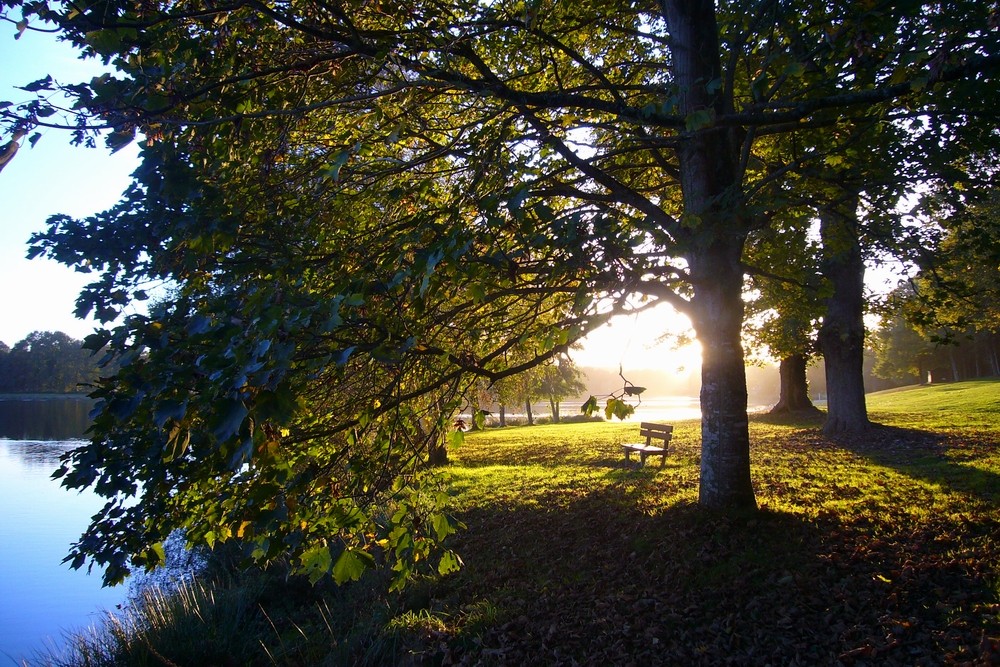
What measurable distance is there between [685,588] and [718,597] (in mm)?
351

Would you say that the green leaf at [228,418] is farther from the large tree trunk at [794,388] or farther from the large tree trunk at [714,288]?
the large tree trunk at [794,388]

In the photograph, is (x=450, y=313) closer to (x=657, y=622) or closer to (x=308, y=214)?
(x=308, y=214)

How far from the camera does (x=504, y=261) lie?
4172mm

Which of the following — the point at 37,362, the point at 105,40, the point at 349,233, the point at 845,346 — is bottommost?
the point at 845,346

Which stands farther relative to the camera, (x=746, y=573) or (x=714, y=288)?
(x=714, y=288)

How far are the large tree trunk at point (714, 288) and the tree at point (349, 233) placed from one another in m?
0.03

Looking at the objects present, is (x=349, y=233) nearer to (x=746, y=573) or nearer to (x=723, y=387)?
(x=723, y=387)

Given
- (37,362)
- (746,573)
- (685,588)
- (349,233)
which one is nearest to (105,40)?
(349,233)

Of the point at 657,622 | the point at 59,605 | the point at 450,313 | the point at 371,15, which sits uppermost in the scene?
the point at 371,15

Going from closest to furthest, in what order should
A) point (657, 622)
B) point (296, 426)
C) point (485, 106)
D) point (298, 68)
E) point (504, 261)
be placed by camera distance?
1. point (504, 261)
2. point (296, 426)
3. point (298, 68)
4. point (657, 622)
5. point (485, 106)

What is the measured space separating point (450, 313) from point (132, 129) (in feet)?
8.91

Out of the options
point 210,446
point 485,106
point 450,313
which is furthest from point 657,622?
point 485,106

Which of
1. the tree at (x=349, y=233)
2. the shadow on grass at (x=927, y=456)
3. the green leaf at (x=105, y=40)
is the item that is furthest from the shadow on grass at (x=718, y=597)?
the green leaf at (x=105, y=40)

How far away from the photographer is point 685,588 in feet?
20.5
